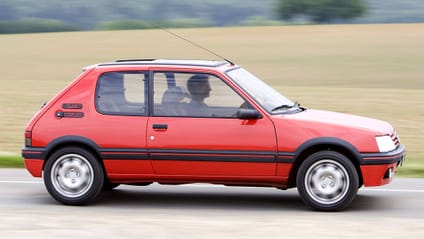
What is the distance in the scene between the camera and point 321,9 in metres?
83.3

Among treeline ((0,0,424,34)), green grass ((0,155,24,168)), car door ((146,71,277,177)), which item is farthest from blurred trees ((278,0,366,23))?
car door ((146,71,277,177))

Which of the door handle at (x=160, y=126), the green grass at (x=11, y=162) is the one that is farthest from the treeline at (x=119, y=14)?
the door handle at (x=160, y=126)

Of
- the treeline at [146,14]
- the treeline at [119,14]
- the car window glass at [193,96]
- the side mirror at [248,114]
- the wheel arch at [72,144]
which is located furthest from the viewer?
the treeline at [146,14]

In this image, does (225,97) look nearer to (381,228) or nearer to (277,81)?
(381,228)

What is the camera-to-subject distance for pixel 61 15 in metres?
Result: 71.5

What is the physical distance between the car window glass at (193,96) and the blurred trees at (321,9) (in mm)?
69999

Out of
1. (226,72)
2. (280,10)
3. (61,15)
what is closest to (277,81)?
(226,72)

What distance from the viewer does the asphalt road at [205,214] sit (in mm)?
8273

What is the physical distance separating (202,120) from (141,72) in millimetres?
827

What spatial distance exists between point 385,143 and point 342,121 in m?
0.46

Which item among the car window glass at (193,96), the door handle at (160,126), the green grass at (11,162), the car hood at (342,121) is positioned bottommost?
the green grass at (11,162)

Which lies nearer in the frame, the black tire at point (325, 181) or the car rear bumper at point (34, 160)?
the black tire at point (325, 181)

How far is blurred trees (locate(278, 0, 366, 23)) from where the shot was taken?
8038 centimetres

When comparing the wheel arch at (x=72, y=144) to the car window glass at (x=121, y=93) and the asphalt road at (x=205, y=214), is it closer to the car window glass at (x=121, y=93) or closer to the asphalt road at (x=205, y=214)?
the car window glass at (x=121, y=93)
